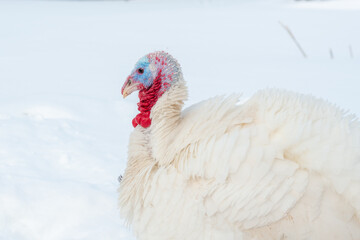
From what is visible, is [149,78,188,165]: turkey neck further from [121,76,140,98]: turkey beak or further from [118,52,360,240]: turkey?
[121,76,140,98]: turkey beak

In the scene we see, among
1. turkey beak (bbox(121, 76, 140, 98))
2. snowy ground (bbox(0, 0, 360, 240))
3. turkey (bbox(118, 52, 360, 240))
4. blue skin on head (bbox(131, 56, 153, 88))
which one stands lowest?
snowy ground (bbox(0, 0, 360, 240))

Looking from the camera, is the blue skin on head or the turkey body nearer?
the turkey body

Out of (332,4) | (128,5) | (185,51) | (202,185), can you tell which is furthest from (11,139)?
(128,5)

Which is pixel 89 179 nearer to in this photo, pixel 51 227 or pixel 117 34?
pixel 51 227

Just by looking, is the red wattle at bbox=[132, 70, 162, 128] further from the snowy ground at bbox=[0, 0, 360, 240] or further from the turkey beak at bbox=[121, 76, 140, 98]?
the snowy ground at bbox=[0, 0, 360, 240]

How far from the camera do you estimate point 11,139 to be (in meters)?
4.35

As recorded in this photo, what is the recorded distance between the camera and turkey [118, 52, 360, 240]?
6.86 feet

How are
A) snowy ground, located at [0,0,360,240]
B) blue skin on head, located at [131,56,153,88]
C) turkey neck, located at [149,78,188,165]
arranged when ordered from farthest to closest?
1. snowy ground, located at [0,0,360,240]
2. blue skin on head, located at [131,56,153,88]
3. turkey neck, located at [149,78,188,165]

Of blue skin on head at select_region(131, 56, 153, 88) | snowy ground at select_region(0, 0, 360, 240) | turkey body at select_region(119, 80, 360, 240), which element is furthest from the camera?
snowy ground at select_region(0, 0, 360, 240)

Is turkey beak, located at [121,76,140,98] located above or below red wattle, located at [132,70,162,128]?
above

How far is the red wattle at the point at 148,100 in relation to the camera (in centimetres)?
257

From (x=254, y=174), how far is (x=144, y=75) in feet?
2.64

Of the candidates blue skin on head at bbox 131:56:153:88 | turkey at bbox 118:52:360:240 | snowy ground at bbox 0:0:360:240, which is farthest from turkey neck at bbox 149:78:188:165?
snowy ground at bbox 0:0:360:240

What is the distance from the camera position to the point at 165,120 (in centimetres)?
245
